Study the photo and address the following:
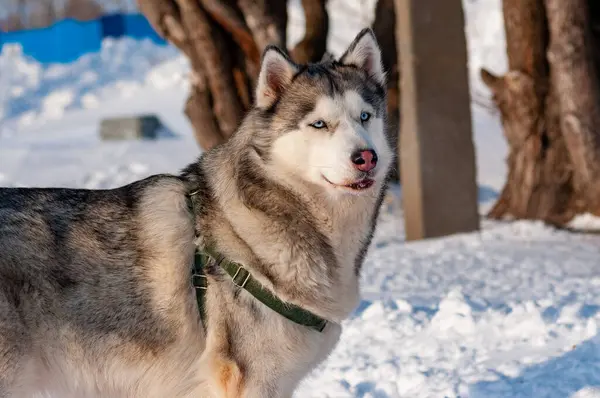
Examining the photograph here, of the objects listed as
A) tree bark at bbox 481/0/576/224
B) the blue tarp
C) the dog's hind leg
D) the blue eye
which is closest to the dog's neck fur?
the blue eye

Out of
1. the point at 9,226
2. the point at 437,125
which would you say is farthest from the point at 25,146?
the point at 9,226

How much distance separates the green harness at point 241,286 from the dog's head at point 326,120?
1.55ft

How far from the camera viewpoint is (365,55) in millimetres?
4109

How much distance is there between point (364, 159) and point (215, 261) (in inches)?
30.0

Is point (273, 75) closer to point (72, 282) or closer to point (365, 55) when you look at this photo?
point (365, 55)

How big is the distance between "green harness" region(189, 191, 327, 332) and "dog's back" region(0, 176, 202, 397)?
0.55 feet

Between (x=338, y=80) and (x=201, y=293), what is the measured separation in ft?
3.60

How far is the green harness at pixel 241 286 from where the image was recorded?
12.2 feet

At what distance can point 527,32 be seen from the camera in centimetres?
1041

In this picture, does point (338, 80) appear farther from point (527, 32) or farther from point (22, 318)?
point (527, 32)

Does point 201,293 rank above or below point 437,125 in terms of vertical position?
above

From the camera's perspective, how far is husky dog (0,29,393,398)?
362 cm

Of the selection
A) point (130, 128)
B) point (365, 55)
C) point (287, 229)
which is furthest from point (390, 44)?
point (287, 229)

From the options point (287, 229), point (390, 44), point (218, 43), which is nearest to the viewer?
point (287, 229)
